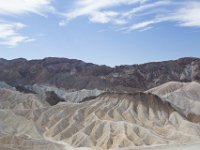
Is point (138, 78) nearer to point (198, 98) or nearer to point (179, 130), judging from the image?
point (198, 98)

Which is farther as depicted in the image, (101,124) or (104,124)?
(101,124)

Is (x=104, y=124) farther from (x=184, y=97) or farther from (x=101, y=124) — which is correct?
(x=184, y=97)

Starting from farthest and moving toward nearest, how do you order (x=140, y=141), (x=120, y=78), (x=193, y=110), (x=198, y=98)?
(x=120, y=78) < (x=198, y=98) < (x=193, y=110) < (x=140, y=141)

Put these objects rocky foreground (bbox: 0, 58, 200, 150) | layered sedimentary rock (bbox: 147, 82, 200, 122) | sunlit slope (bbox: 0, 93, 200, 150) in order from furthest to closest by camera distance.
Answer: layered sedimentary rock (bbox: 147, 82, 200, 122)
sunlit slope (bbox: 0, 93, 200, 150)
rocky foreground (bbox: 0, 58, 200, 150)

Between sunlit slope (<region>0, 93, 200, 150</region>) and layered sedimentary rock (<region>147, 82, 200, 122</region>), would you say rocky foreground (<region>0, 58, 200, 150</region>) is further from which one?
layered sedimentary rock (<region>147, 82, 200, 122</region>)

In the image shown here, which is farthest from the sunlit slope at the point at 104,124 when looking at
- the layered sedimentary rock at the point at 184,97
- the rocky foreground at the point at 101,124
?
the layered sedimentary rock at the point at 184,97

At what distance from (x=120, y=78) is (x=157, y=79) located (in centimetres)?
1780

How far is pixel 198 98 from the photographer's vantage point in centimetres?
14262

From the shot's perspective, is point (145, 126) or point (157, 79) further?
point (157, 79)

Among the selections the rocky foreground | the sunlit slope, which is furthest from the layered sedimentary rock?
the sunlit slope

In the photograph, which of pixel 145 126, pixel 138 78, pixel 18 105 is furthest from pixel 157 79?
pixel 145 126

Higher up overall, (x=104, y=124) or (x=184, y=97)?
(x=184, y=97)

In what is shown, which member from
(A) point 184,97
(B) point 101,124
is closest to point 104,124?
(B) point 101,124

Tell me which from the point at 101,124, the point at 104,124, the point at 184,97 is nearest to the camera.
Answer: the point at 104,124
